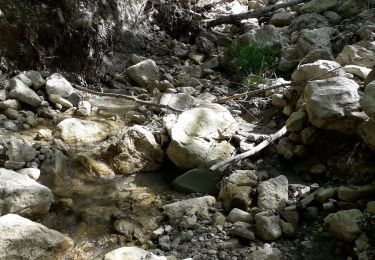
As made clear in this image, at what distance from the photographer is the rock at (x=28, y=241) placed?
2361mm

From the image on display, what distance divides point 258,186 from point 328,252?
720 millimetres

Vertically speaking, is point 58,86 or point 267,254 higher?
point 58,86

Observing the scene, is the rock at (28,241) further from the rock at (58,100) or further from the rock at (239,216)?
the rock at (58,100)

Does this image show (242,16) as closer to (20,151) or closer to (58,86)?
(58,86)

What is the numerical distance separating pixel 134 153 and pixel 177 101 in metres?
1.07

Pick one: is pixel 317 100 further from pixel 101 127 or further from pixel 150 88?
pixel 150 88

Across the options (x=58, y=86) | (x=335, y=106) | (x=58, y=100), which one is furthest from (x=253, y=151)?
(x=58, y=86)

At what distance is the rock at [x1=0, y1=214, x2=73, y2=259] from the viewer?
2361mm

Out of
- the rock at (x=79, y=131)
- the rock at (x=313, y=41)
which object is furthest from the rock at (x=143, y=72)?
the rock at (x=313, y=41)

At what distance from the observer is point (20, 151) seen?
137 inches

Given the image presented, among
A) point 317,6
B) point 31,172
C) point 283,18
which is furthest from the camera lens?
point 283,18

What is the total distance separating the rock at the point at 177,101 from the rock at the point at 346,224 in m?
2.34

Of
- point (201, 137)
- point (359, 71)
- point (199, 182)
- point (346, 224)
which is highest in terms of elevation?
point (359, 71)

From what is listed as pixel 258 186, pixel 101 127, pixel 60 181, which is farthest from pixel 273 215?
pixel 101 127
